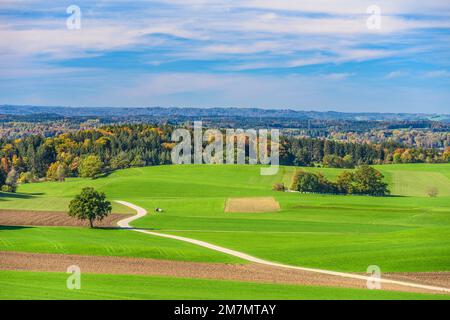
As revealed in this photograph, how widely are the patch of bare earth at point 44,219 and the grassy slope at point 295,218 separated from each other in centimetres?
400

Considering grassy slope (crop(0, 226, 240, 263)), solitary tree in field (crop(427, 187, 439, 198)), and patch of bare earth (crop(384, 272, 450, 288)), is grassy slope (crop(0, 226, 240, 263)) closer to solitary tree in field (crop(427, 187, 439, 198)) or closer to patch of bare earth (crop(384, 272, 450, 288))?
patch of bare earth (crop(384, 272, 450, 288))

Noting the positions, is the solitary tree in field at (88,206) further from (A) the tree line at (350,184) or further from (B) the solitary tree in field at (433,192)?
(B) the solitary tree in field at (433,192)

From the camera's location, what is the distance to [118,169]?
13925 centimetres

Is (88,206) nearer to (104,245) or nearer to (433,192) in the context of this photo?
(104,245)

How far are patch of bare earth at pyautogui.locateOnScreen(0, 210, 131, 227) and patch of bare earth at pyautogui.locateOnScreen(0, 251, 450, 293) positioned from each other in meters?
22.1

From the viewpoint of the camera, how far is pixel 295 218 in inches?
2874

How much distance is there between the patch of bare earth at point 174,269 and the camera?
36125mm

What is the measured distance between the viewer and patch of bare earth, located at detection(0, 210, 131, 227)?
66.2 meters

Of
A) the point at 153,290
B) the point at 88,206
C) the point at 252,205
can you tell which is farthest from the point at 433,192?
the point at 153,290

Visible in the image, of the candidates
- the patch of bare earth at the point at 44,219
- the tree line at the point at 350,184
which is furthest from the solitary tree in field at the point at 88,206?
the tree line at the point at 350,184

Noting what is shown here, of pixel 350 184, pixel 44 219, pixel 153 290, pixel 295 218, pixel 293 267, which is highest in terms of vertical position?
pixel 153 290

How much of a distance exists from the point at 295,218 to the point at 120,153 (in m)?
86.3

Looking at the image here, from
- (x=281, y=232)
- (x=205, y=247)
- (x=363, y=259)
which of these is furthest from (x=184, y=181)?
(x=363, y=259)
